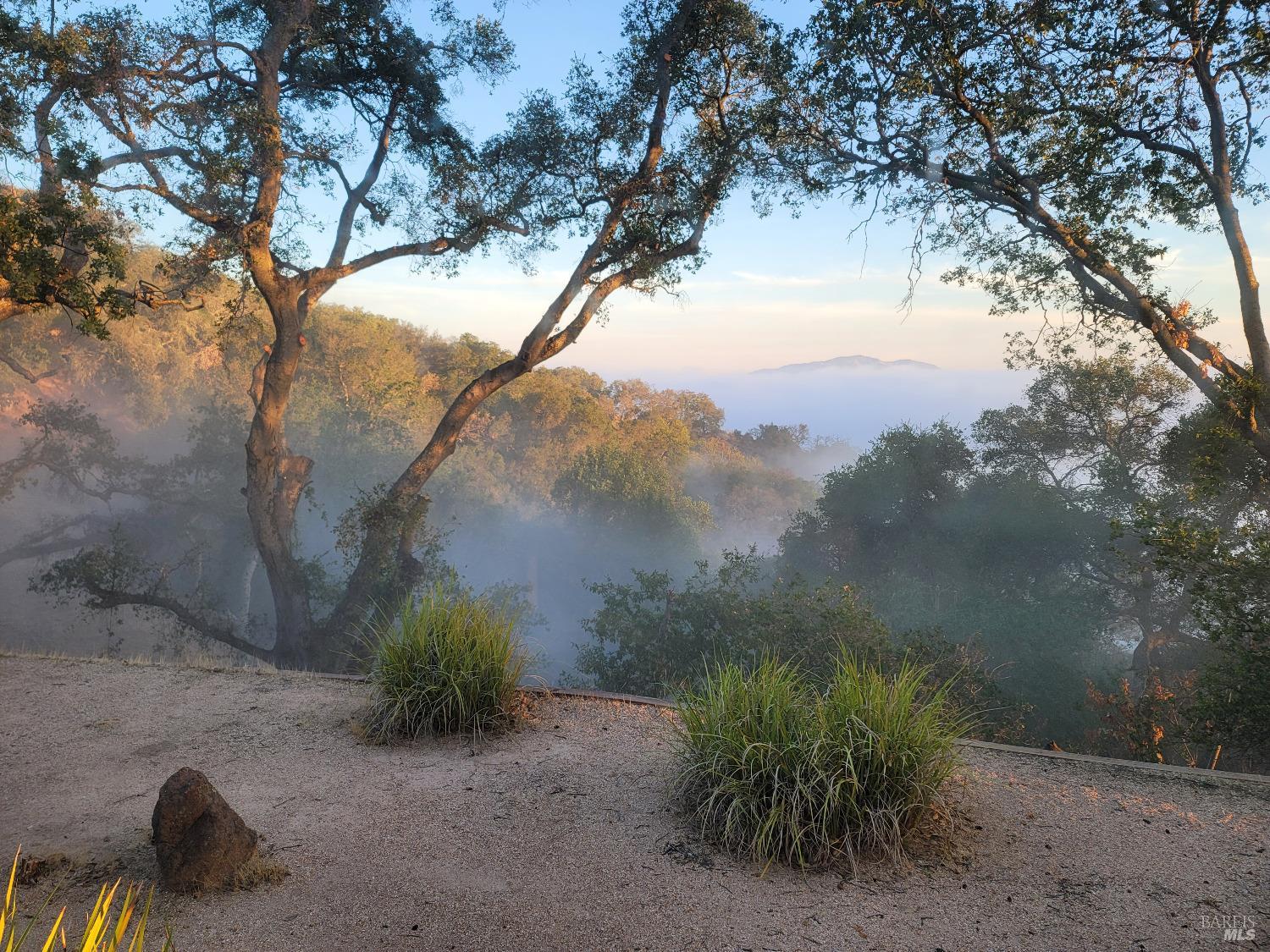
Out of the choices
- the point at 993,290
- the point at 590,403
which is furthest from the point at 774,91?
the point at 590,403

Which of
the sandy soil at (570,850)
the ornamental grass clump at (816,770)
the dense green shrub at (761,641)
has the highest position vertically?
the ornamental grass clump at (816,770)

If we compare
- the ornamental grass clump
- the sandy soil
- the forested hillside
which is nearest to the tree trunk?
the forested hillside

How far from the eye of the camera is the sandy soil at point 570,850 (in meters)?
2.75

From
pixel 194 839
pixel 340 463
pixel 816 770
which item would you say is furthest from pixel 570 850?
pixel 340 463

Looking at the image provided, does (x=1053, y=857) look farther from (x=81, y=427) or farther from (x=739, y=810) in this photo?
(x=81, y=427)

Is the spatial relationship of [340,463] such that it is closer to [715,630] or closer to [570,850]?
[715,630]

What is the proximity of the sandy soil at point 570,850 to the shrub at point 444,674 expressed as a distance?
172mm

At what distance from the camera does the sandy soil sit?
2.75 meters

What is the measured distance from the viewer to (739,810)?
335 cm

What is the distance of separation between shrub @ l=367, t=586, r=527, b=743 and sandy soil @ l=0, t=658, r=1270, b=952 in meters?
0.17

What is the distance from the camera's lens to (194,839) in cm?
293

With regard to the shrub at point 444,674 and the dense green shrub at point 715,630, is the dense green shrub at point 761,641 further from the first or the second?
the shrub at point 444,674

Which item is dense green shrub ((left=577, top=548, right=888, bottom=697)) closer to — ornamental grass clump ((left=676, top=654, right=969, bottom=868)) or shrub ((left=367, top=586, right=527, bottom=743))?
shrub ((left=367, top=586, right=527, bottom=743))

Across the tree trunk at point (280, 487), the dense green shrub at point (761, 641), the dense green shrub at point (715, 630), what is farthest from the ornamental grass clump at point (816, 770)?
the tree trunk at point (280, 487)
